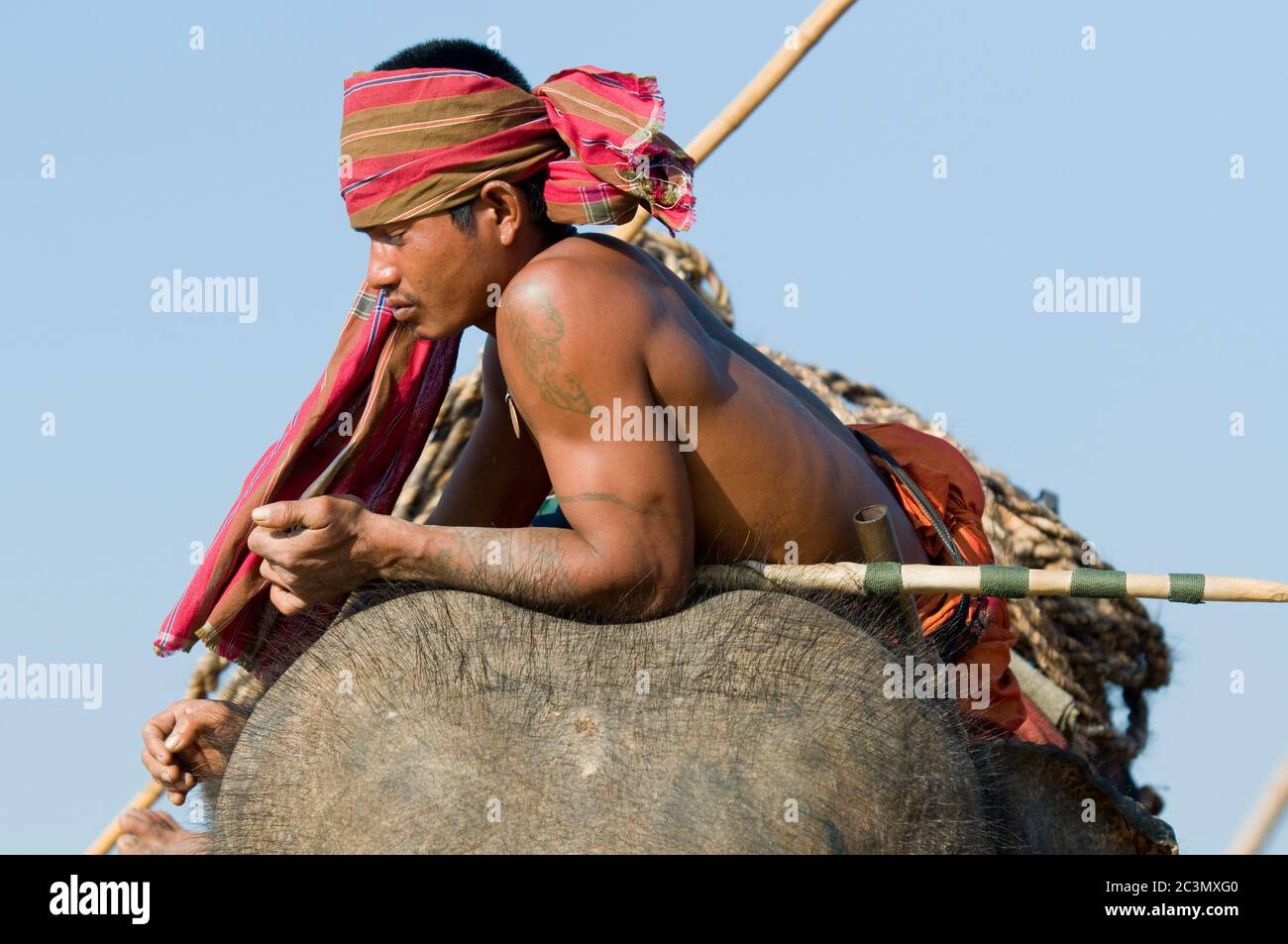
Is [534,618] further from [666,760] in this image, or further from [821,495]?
[821,495]

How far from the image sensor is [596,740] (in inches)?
111

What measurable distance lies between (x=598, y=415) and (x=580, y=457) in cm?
8

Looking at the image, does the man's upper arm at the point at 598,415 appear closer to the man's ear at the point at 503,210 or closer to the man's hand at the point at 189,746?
the man's ear at the point at 503,210

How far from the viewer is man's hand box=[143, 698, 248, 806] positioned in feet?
11.3

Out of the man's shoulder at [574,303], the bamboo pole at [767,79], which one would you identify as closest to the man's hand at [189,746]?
the man's shoulder at [574,303]

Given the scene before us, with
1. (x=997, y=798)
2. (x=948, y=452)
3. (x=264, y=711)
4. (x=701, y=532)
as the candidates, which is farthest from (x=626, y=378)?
(x=948, y=452)

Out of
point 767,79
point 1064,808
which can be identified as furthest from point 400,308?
point 767,79

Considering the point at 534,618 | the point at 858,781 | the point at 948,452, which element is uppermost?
the point at 948,452

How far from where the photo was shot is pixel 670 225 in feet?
11.4

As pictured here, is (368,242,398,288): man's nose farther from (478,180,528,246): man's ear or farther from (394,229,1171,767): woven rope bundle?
(394,229,1171,767): woven rope bundle

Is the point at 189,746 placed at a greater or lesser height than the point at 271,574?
lesser

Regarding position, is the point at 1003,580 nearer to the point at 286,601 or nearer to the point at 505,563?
the point at 505,563

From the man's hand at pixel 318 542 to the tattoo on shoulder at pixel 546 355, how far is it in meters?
0.38
